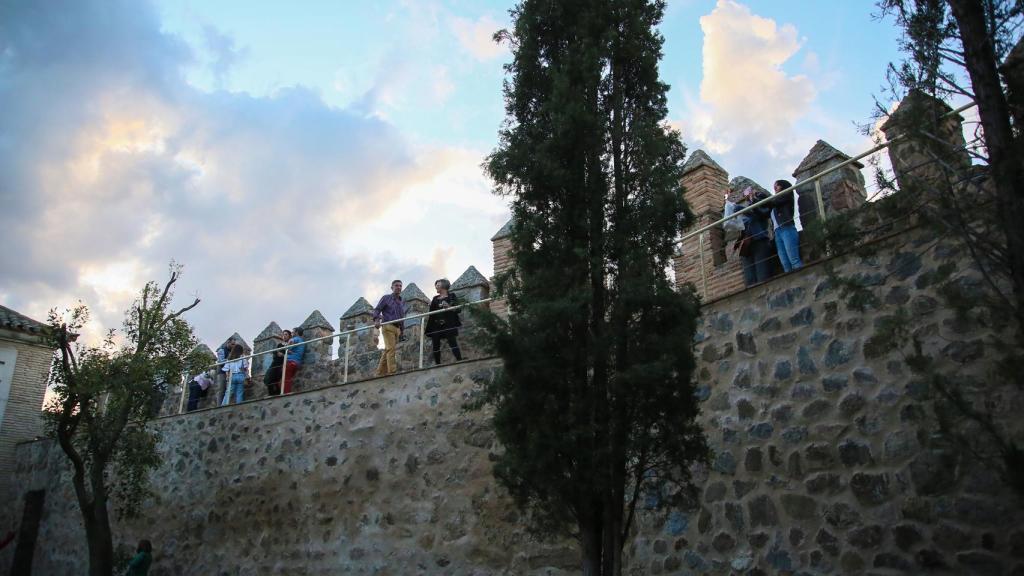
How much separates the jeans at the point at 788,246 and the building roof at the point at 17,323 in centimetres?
1591

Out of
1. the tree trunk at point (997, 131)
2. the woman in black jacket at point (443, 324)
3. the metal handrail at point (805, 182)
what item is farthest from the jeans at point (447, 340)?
the tree trunk at point (997, 131)

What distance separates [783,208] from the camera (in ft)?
24.4

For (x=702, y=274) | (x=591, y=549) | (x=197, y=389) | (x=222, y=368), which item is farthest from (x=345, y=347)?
(x=591, y=549)

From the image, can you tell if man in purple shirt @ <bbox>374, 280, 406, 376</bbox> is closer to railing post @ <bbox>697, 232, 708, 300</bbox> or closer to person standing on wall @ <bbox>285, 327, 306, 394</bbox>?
person standing on wall @ <bbox>285, 327, 306, 394</bbox>

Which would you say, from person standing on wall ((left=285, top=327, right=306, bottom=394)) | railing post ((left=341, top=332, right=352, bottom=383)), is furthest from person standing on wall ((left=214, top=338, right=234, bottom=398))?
railing post ((left=341, top=332, right=352, bottom=383))

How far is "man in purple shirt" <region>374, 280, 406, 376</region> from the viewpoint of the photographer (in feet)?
35.5

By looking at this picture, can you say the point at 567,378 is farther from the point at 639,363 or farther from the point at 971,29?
the point at 971,29

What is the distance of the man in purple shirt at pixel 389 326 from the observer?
35.5ft

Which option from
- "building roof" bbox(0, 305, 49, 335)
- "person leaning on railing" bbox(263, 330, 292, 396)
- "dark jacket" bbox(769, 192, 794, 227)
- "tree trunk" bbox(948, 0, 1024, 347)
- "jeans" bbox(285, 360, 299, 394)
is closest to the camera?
"tree trunk" bbox(948, 0, 1024, 347)

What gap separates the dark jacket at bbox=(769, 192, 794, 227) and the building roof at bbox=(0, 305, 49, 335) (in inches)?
624

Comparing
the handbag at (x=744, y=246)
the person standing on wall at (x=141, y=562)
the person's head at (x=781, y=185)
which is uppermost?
the person's head at (x=781, y=185)

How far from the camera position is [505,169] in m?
5.96

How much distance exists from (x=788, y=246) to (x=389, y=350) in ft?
19.0

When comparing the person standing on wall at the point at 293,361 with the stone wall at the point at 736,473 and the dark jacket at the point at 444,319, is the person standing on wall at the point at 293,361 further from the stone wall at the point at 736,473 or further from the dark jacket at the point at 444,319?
the dark jacket at the point at 444,319
